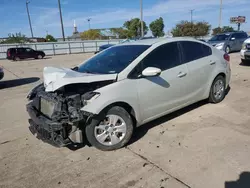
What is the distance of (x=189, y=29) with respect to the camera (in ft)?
145

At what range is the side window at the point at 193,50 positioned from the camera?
4602 millimetres

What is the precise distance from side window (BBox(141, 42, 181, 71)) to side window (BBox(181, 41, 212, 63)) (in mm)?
228

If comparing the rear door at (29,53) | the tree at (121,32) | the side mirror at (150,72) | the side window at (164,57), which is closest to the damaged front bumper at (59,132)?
the side mirror at (150,72)

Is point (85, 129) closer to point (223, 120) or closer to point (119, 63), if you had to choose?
point (119, 63)

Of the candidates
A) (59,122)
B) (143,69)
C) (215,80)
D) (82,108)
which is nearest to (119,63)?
(143,69)

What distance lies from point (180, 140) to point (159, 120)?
95 centimetres

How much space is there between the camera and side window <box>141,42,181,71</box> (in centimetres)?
395

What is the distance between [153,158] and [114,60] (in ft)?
6.09

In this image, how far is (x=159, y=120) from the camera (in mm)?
4719

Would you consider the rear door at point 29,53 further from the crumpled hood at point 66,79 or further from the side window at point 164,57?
the side window at point 164,57

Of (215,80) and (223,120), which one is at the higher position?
(215,80)

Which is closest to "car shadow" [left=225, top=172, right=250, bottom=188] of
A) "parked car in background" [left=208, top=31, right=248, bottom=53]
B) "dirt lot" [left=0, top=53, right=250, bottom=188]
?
"dirt lot" [left=0, top=53, right=250, bottom=188]

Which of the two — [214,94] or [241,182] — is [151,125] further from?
[241,182]

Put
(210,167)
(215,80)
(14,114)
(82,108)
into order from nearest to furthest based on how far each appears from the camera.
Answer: (210,167), (82,108), (215,80), (14,114)
